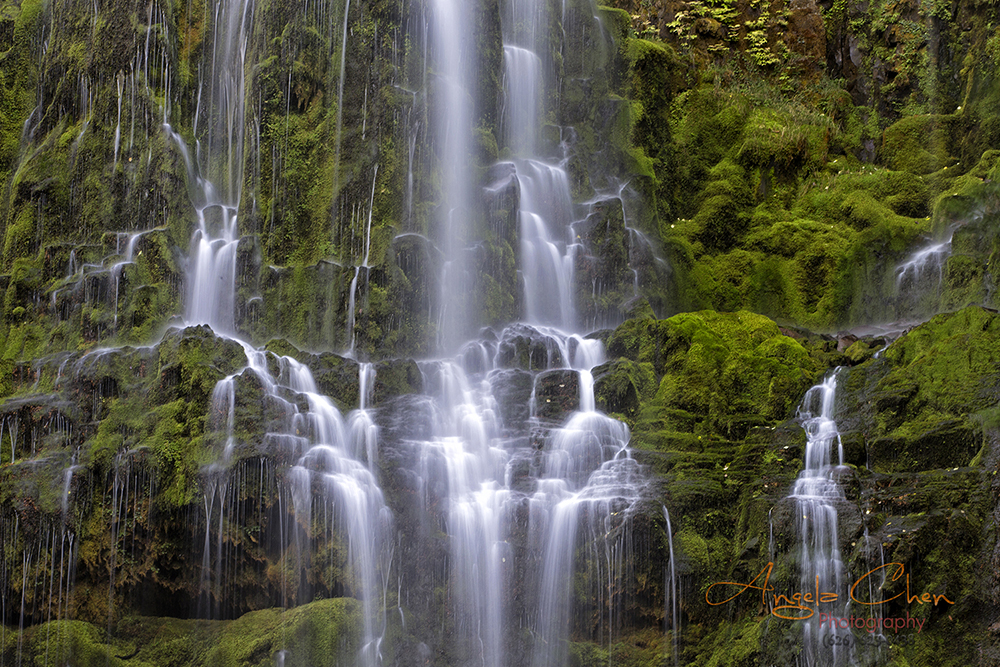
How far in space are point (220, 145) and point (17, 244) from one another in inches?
185

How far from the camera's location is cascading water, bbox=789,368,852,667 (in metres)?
11.0

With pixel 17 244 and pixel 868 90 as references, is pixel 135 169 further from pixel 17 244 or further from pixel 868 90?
pixel 868 90

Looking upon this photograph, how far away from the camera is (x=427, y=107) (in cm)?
1880

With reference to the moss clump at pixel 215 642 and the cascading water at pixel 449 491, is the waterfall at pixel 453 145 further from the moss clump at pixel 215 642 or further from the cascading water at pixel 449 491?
the moss clump at pixel 215 642

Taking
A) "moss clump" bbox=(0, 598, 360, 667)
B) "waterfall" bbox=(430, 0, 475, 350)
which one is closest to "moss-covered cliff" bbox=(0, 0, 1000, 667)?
"moss clump" bbox=(0, 598, 360, 667)

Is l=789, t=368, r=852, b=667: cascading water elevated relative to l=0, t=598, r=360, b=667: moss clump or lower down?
elevated

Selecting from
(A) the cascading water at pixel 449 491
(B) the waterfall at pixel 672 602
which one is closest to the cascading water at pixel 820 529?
(B) the waterfall at pixel 672 602
